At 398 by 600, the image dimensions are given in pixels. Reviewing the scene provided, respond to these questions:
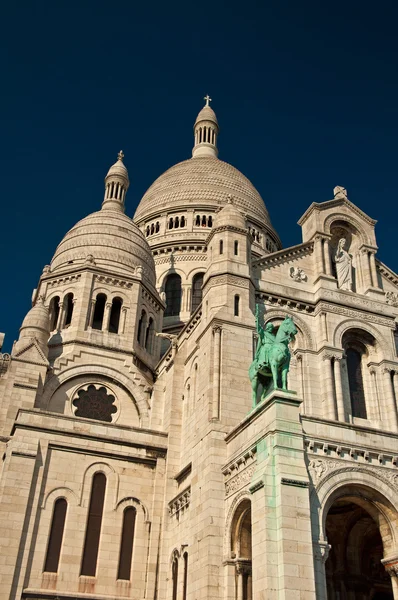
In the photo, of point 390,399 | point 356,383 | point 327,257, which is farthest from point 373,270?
point 390,399

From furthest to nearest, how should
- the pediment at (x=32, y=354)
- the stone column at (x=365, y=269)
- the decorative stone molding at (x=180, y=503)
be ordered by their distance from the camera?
the stone column at (x=365, y=269)
the pediment at (x=32, y=354)
the decorative stone molding at (x=180, y=503)

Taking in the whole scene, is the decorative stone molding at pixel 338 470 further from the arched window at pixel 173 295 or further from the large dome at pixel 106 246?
the arched window at pixel 173 295

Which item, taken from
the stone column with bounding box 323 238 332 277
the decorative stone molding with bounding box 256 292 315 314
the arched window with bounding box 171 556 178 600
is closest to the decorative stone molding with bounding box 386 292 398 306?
the stone column with bounding box 323 238 332 277

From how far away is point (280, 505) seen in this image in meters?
18.5

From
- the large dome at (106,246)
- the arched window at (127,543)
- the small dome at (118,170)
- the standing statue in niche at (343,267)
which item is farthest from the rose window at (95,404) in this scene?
the small dome at (118,170)

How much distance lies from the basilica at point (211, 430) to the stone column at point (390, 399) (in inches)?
3.8

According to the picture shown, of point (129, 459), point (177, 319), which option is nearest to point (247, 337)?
point (129, 459)

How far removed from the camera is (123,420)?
32281 mm

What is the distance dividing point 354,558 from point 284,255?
13764mm

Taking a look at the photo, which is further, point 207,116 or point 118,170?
point 207,116

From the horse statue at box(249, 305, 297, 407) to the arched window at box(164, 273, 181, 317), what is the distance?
24084 millimetres

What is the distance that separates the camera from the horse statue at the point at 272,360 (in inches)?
853

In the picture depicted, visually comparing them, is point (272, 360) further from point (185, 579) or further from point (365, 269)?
point (365, 269)

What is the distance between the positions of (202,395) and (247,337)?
3.01 m
